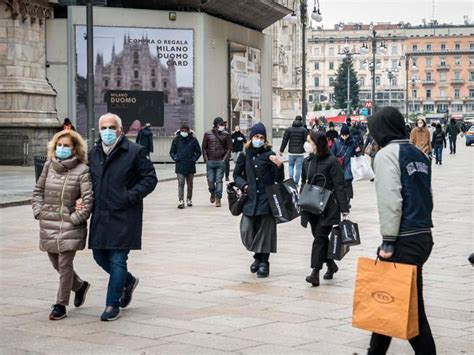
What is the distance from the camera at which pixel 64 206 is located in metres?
8.26

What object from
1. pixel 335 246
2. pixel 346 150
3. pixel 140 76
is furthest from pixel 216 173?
pixel 140 76

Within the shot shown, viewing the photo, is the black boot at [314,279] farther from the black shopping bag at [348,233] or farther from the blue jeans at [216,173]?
the blue jeans at [216,173]

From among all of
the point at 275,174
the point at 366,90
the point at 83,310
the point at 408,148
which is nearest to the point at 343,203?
the point at 275,174

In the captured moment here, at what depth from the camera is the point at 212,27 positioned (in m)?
37.0

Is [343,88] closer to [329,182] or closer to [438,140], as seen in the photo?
[438,140]

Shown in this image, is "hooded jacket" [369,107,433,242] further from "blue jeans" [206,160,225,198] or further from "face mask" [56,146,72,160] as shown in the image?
"blue jeans" [206,160,225,198]

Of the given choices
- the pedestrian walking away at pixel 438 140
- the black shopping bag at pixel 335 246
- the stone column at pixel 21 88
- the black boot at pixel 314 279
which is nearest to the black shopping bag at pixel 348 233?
the black shopping bag at pixel 335 246

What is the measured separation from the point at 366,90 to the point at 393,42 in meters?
8.99

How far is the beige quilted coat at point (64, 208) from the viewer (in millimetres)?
8234

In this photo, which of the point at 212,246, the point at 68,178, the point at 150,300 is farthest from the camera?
the point at 212,246

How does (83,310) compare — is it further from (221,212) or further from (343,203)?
(221,212)

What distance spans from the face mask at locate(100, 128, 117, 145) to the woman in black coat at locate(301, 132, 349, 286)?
276 cm

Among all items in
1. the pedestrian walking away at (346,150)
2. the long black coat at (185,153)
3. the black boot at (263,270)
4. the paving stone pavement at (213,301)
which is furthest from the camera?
the long black coat at (185,153)

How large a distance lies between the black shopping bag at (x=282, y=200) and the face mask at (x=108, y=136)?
8.78ft
